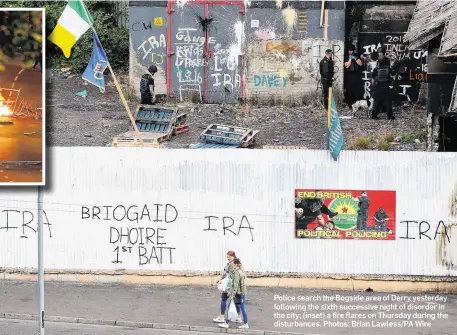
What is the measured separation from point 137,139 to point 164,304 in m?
6.72

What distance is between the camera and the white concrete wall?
2222 cm

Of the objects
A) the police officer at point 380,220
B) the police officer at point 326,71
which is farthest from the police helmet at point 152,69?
the police officer at point 380,220

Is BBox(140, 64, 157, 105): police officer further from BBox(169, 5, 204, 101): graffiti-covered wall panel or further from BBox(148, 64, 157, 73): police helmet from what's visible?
BBox(169, 5, 204, 101): graffiti-covered wall panel

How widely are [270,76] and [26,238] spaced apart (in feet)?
38.9

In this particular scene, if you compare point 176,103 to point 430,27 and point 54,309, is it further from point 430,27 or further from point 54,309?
point 54,309

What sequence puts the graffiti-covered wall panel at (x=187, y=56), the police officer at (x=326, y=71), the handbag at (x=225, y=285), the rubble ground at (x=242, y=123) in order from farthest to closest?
the graffiti-covered wall panel at (x=187, y=56)
the police officer at (x=326, y=71)
the rubble ground at (x=242, y=123)
the handbag at (x=225, y=285)

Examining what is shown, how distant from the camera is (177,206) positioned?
2247 centimetres

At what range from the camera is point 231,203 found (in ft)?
73.3

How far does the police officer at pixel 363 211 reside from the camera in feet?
73.0

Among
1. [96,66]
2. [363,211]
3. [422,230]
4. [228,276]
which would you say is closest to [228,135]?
[96,66]

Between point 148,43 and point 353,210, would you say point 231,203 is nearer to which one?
point 353,210

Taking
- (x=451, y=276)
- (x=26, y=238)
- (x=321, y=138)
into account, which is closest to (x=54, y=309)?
(x=26, y=238)

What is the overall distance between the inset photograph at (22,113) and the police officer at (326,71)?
43.9 feet

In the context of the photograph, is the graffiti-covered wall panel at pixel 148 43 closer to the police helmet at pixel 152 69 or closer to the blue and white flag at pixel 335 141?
the police helmet at pixel 152 69
